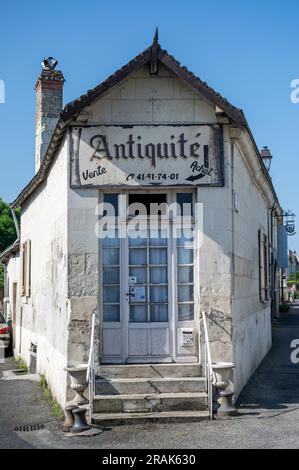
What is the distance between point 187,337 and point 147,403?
50.8 inches

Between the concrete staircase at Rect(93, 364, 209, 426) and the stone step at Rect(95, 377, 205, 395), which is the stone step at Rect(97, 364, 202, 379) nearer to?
the concrete staircase at Rect(93, 364, 209, 426)

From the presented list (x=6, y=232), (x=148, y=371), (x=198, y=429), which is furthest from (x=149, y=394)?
(x=6, y=232)

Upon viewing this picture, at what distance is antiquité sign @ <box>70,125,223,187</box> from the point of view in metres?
9.28

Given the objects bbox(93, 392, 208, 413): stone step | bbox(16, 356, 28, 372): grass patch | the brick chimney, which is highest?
the brick chimney

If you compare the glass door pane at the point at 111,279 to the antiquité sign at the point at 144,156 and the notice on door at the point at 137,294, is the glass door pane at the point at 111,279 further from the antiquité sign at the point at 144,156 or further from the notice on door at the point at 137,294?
the antiquité sign at the point at 144,156

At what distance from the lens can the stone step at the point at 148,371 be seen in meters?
8.86

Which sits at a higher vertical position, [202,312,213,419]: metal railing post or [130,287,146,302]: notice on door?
[130,287,146,302]: notice on door

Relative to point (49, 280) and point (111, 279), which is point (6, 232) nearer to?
point (49, 280)

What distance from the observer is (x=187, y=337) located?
30.3 feet

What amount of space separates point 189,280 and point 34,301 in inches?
248

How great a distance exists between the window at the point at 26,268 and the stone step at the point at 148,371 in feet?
22.9

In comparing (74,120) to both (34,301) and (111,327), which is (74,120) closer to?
(111,327)

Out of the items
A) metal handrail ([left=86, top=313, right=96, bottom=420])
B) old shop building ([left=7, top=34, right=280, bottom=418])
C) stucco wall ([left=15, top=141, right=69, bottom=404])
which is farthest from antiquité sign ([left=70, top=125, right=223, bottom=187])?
metal handrail ([left=86, top=313, right=96, bottom=420])

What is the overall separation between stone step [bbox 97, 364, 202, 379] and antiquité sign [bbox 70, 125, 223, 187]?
104 inches
